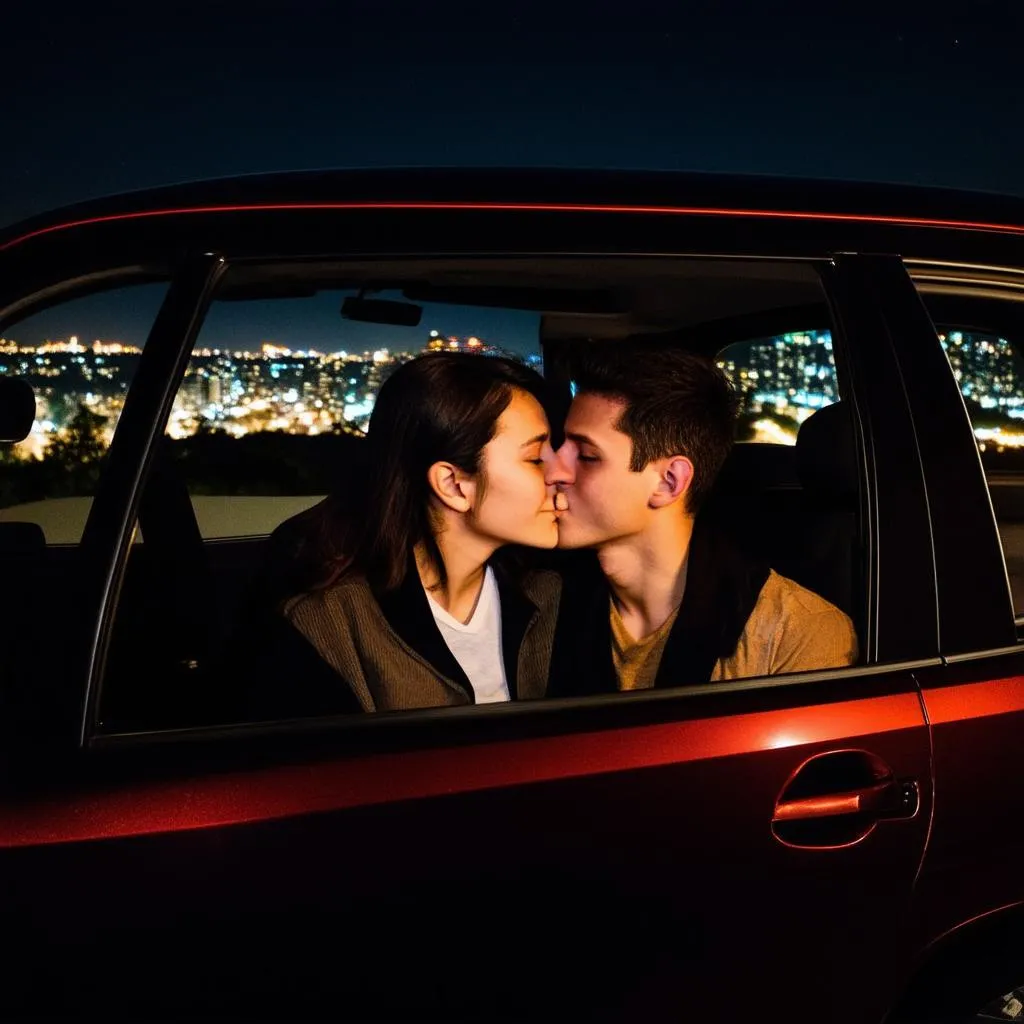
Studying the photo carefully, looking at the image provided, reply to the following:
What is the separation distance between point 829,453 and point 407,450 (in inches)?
28.6

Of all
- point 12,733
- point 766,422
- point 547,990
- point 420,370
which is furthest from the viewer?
point 766,422

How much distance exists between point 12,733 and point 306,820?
35cm

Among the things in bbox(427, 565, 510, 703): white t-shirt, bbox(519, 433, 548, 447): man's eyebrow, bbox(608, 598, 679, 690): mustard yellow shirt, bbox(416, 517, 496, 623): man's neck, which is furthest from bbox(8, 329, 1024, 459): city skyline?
bbox(608, 598, 679, 690): mustard yellow shirt

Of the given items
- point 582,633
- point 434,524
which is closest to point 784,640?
point 582,633

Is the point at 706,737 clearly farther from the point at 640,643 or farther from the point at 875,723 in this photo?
the point at 640,643

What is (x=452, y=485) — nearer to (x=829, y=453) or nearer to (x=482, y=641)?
(x=482, y=641)

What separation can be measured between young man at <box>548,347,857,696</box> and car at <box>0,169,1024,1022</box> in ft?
0.73

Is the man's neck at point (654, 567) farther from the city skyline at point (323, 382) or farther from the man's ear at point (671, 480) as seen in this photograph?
the city skyline at point (323, 382)

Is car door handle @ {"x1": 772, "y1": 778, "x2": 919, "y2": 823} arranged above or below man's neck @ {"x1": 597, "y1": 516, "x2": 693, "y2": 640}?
below

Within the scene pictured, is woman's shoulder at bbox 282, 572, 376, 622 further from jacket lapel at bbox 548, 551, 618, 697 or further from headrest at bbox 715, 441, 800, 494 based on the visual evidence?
headrest at bbox 715, 441, 800, 494

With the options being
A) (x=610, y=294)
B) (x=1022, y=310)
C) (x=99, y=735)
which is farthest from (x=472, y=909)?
(x=1022, y=310)

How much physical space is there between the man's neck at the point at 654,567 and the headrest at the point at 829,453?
232 millimetres

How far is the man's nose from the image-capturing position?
6.69ft

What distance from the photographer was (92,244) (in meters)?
1.46
